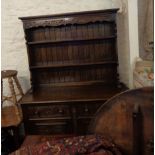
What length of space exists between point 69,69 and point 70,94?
1.40ft

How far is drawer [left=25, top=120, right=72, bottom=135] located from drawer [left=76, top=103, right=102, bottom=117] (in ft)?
0.63

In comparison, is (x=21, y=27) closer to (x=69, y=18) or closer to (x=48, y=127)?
(x=69, y=18)

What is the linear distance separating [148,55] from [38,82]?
1305 millimetres

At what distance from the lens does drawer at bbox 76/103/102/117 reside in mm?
2371

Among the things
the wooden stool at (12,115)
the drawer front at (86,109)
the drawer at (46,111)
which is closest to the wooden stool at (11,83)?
the wooden stool at (12,115)

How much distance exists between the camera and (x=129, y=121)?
1.30 m

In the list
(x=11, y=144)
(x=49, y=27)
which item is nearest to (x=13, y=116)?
(x=11, y=144)

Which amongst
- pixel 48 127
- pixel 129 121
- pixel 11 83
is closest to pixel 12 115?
pixel 11 83

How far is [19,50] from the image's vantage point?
118 inches

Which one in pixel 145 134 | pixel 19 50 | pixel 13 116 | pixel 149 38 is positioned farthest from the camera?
pixel 19 50

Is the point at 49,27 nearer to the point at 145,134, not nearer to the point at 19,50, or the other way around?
the point at 19,50

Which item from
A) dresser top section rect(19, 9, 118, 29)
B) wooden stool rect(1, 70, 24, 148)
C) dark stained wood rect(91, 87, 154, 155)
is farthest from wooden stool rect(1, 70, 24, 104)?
dark stained wood rect(91, 87, 154, 155)

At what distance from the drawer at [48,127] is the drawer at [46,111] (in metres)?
0.08

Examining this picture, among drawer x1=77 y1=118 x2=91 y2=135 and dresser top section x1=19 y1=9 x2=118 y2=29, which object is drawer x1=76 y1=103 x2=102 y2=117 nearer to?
drawer x1=77 y1=118 x2=91 y2=135
